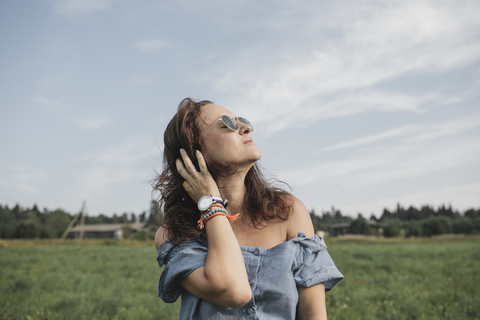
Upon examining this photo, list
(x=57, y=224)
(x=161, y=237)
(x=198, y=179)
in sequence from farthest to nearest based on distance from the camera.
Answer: (x=57, y=224), (x=161, y=237), (x=198, y=179)

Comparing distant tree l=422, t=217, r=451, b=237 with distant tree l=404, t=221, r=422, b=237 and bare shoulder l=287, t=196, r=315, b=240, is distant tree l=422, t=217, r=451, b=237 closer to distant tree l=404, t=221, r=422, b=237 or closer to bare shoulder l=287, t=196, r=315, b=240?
distant tree l=404, t=221, r=422, b=237

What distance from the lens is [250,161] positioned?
1996 millimetres

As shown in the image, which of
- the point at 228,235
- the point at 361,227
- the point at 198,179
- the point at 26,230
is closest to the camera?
the point at 228,235

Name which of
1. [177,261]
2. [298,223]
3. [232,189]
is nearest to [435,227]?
[298,223]

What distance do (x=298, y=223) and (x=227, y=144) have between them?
2.15 feet

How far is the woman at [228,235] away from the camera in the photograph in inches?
67.6

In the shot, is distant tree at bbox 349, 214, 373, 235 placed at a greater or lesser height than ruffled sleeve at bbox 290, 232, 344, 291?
lesser

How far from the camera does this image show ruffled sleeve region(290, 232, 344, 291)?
→ 182 centimetres

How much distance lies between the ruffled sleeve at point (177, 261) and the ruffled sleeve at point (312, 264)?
0.54 meters

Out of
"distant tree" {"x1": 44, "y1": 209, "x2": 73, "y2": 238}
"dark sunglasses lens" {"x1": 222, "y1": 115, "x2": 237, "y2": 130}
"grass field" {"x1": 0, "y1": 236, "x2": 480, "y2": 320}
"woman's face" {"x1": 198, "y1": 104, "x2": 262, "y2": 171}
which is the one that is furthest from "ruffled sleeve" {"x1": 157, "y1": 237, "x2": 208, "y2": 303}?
"distant tree" {"x1": 44, "y1": 209, "x2": 73, "y2": 238}

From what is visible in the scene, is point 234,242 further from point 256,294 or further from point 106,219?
point 106,219

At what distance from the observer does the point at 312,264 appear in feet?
6.11

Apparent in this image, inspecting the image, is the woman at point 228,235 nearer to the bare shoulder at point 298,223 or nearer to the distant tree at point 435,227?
the bare shoulder at point 298,223

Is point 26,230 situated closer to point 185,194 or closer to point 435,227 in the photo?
point 185,194
